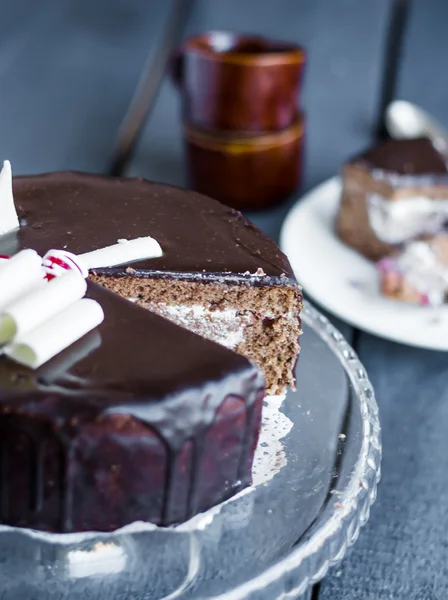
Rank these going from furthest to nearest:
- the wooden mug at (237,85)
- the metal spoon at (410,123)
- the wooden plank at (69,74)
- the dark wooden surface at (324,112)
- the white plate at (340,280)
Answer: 1. the metal spoon at (410,123)
2. the wooden plank at (69,74)
3. the wooden mug at (237,85)
4. the white plate at (340,280)
5. the dark wooden surface at (324,112)

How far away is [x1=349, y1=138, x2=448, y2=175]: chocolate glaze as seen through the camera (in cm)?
202

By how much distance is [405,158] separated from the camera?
80.7 inches

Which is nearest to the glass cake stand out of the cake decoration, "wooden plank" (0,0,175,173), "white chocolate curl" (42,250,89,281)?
the cake decoration

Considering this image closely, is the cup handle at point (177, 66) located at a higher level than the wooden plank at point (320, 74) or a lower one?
higher

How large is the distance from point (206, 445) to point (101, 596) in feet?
0.71

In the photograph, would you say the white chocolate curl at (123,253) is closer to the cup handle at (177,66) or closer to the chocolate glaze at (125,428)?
the chocolate glaze at (125,428)

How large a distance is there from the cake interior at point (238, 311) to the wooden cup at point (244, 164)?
785 mm

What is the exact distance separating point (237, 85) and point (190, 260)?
0.84m

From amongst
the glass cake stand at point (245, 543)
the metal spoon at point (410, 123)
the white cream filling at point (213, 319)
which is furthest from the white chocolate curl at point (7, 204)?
the metal spoon at point (410, 123)

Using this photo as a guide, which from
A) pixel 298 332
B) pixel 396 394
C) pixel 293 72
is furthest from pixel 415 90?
pixel 298 332

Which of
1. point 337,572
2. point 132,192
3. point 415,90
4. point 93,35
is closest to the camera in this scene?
point 337,572

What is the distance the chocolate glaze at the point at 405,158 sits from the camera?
202 centimetres

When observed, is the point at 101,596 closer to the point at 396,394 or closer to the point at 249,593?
the point at 249,593

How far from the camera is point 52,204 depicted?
1.40m
